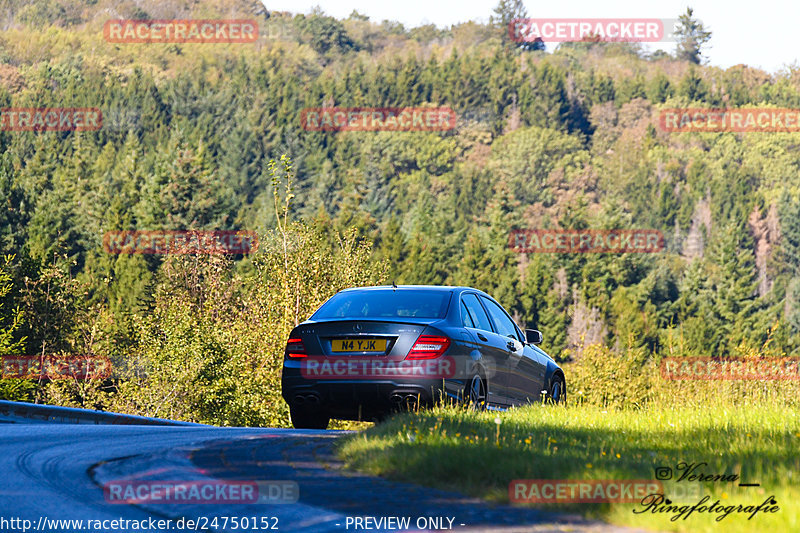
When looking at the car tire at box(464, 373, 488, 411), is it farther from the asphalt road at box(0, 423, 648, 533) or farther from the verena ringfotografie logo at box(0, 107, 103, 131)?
the verena ringfotografie logo at box(0, 107, 103, 131)

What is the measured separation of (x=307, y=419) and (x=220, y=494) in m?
5.82

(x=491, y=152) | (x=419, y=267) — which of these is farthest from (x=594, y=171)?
(x=419, y=267)

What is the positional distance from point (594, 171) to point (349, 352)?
142 m

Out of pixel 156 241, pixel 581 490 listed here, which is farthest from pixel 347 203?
pixel 581 490

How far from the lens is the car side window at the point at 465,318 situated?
1144cm

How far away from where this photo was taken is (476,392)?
11.2 meters

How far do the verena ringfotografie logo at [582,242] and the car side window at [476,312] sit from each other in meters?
90.6

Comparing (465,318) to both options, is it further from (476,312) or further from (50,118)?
(50,118)

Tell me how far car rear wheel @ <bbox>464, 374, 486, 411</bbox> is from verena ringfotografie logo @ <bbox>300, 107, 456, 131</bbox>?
451ft

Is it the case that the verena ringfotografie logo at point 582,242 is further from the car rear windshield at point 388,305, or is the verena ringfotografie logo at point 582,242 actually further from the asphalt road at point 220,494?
the asphalt road at point 220,494

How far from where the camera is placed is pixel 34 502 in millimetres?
5703

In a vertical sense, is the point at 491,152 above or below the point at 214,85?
below

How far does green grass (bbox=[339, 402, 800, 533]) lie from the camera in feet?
17.7

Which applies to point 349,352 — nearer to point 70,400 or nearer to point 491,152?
point 70,400
